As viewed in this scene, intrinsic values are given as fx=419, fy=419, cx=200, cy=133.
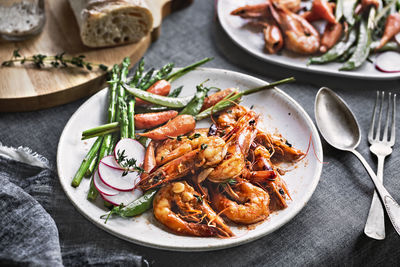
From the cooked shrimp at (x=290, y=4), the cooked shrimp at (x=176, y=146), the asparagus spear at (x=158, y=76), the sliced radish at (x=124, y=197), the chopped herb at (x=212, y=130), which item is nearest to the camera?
the sliced radish at (x=124, y=197)

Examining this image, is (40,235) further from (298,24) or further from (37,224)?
(298,24)

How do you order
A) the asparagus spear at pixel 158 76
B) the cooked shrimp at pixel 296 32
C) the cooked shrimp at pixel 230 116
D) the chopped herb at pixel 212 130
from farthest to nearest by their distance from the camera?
1. the cooked shrimp at pixel 296 32
2. the asparagus spear at pixel 158 76
3. the cooked shrimp at pixel 230 116
4. the chopped herb at pixel 212 130

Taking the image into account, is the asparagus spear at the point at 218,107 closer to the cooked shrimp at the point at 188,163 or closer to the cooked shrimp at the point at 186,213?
the cooked shrimp at the point at 188,163

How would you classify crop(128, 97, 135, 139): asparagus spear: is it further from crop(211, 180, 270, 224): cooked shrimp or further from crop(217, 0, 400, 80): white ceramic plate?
crop(217, 0, 400, 80): white ceramic plate

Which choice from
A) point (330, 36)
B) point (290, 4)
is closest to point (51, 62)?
point (290, 4)

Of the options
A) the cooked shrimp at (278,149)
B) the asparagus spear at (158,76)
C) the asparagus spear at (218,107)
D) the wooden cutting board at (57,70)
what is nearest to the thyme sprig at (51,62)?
the wooden cutting board at (57,70)

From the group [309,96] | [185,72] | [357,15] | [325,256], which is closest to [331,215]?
[325,256]
